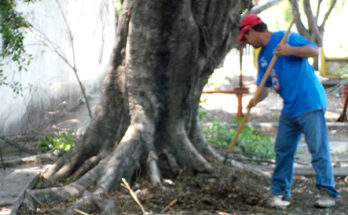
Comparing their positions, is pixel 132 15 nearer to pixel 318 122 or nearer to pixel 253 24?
pixel 253 24

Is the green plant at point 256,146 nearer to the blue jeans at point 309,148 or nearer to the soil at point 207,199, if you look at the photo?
the soil at point 207,199

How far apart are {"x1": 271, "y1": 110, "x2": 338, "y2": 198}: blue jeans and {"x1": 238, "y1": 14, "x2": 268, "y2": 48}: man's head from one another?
77cm

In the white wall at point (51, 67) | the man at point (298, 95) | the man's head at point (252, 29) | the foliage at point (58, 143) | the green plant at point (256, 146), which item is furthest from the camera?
the white wall at point (51, 67)

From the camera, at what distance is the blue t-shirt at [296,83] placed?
17.5 feet

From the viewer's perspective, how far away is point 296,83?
17.6ft

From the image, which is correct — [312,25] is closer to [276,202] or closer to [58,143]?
[58,143]

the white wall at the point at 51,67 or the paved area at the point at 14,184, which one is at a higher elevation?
the white wall at the point at 51,67

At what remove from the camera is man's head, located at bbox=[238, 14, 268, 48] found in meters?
5.45

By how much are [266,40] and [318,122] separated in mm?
918

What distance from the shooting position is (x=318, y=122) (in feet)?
17.5

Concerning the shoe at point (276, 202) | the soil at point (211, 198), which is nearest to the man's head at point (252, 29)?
the soil at point (211, 198)

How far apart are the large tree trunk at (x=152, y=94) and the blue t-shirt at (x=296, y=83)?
0.98 m

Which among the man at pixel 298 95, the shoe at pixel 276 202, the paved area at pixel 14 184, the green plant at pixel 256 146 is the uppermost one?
the man at pixel 298 95

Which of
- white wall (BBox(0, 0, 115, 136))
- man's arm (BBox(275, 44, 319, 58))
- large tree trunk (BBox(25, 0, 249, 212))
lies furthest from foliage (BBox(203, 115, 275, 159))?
man's arm (BBox(275, 44, 319, 58))
